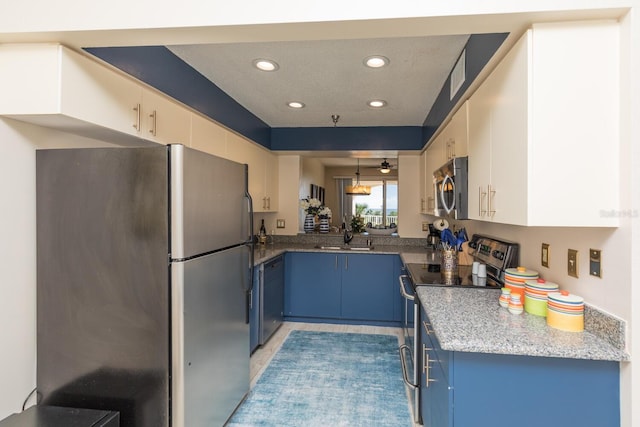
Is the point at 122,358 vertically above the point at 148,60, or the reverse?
the point at 148,60

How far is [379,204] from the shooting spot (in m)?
8.06

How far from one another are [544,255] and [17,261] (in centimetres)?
251

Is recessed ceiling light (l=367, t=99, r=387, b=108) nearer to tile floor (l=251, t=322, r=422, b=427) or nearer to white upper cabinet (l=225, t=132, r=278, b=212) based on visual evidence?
white upper cabinet (l=225, t=132, r=278, b=212)

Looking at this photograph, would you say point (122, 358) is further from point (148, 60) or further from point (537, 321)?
point (537, 321)

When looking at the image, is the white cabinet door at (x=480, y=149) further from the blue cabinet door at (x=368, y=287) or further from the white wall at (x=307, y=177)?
the white wall at (x=307, y=177)

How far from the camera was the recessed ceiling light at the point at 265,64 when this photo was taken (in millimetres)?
2232

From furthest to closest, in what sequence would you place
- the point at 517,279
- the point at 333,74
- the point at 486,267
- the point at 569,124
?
the point at 333,74, the point at 486,267, the point at 517,279, the point at 569,124

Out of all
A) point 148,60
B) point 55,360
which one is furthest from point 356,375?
point 148,60

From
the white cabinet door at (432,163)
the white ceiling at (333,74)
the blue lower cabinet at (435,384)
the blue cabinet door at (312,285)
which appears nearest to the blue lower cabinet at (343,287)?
the blue cabinet door at (312,285)

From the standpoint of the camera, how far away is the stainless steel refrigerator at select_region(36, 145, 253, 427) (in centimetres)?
154

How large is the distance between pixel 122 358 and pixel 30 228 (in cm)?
74

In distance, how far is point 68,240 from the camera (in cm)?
157

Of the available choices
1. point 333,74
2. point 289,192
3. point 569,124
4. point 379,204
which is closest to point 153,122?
point 333,74

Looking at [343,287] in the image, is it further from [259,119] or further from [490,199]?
[490,199]
